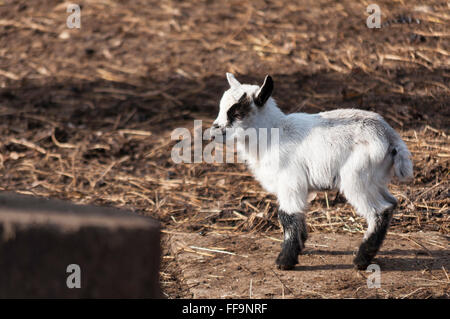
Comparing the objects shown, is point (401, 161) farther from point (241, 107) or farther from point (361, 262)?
point (241, 107)

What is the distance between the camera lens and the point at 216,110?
24.1 ft

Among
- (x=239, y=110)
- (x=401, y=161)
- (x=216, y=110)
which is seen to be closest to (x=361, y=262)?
(x=401, y=161)

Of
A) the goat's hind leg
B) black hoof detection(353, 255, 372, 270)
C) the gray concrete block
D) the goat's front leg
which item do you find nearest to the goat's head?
the goat's front leg

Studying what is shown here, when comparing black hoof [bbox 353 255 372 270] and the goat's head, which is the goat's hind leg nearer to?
black hoof [bbox 353 255 372 270]

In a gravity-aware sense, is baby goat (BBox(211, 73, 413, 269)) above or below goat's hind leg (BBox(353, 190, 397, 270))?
above

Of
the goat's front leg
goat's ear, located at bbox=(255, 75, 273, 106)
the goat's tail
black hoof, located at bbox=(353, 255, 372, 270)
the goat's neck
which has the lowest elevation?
black hoof, located at bbox=(353, 255, 372, 270)

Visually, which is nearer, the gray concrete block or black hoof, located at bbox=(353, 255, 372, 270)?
the gray concrete block

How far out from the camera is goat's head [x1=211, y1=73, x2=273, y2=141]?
4.40m

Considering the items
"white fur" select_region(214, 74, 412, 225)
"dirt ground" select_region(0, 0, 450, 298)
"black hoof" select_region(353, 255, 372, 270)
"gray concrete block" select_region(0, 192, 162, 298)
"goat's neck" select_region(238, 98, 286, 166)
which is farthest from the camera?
"dirt ground" select_region(0, 0, 450, 298)

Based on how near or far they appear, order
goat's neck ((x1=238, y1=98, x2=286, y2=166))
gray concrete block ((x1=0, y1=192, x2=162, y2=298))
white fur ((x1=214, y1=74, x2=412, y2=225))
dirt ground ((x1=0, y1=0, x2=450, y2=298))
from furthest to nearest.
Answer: dirt ground ((x1=0, y1=0, x2=450, y2=298)) → goat's neck ((x1=238, y1=98, x2=286, y2=166)) → white fur ((x1=214, y1=74, x2=412, y2=225)) → gray concrete block ((x1=0, y1=192, x2=162, y2=298))

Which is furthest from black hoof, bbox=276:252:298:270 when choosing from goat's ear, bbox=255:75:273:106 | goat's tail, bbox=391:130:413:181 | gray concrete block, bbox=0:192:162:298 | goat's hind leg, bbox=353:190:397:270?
gray concrete block, bbox=0:192:162:298

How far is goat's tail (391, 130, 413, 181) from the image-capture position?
166 inches

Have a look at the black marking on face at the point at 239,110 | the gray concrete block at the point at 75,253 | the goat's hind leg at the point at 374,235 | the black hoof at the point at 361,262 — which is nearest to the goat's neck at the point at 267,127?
the black marking on face at the point at 239,110

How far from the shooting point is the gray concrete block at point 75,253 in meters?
2.47
